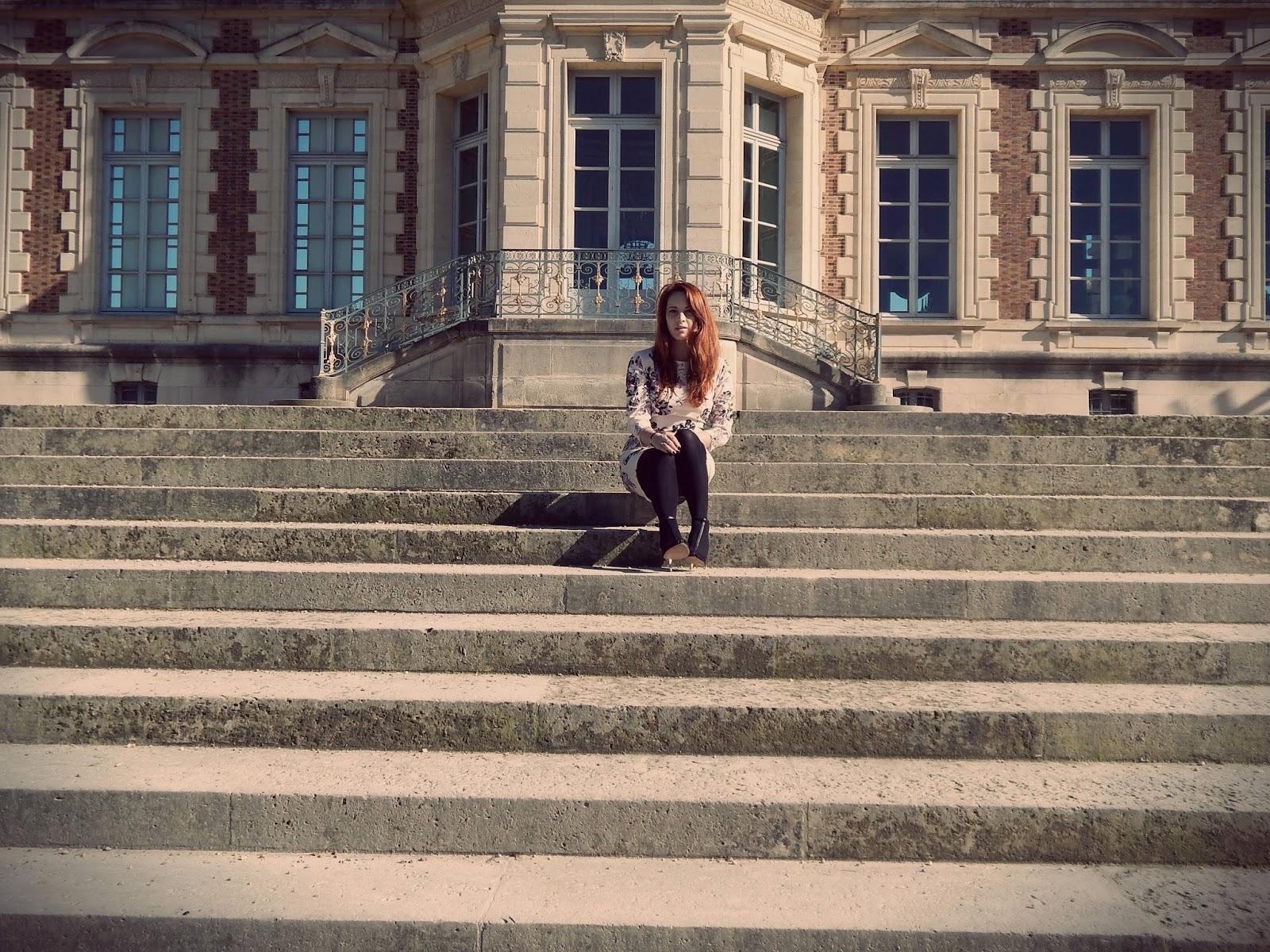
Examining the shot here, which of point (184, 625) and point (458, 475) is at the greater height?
point (458, 475)

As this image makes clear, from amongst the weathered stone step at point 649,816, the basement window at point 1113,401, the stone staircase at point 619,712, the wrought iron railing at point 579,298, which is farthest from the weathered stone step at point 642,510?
the basement window at point 1113,401

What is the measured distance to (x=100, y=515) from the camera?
20.4ft

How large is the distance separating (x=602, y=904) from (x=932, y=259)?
12.8 m

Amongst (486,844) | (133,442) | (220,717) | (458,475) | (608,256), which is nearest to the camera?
(486,844)

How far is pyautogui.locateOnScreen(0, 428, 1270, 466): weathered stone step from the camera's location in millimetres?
7316

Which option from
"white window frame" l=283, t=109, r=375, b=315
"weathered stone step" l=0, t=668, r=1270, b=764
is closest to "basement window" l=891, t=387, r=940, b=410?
"white window frame" l=283, t=109, r=375, b=315

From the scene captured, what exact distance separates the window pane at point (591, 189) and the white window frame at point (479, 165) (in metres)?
1.11

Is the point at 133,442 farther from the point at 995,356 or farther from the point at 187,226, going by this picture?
the point at 995,356

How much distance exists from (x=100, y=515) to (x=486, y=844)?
3775 mm

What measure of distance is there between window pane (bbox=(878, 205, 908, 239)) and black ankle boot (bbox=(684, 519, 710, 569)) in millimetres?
10219

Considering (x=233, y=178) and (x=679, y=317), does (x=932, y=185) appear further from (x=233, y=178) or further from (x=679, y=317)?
(x=679, y=317)

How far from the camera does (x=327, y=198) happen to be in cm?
1482

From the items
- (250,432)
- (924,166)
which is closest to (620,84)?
(924,166)

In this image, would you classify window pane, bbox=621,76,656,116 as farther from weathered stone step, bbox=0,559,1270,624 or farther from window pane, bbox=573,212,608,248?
weathered stone step, bbox=0,559,1270,624
